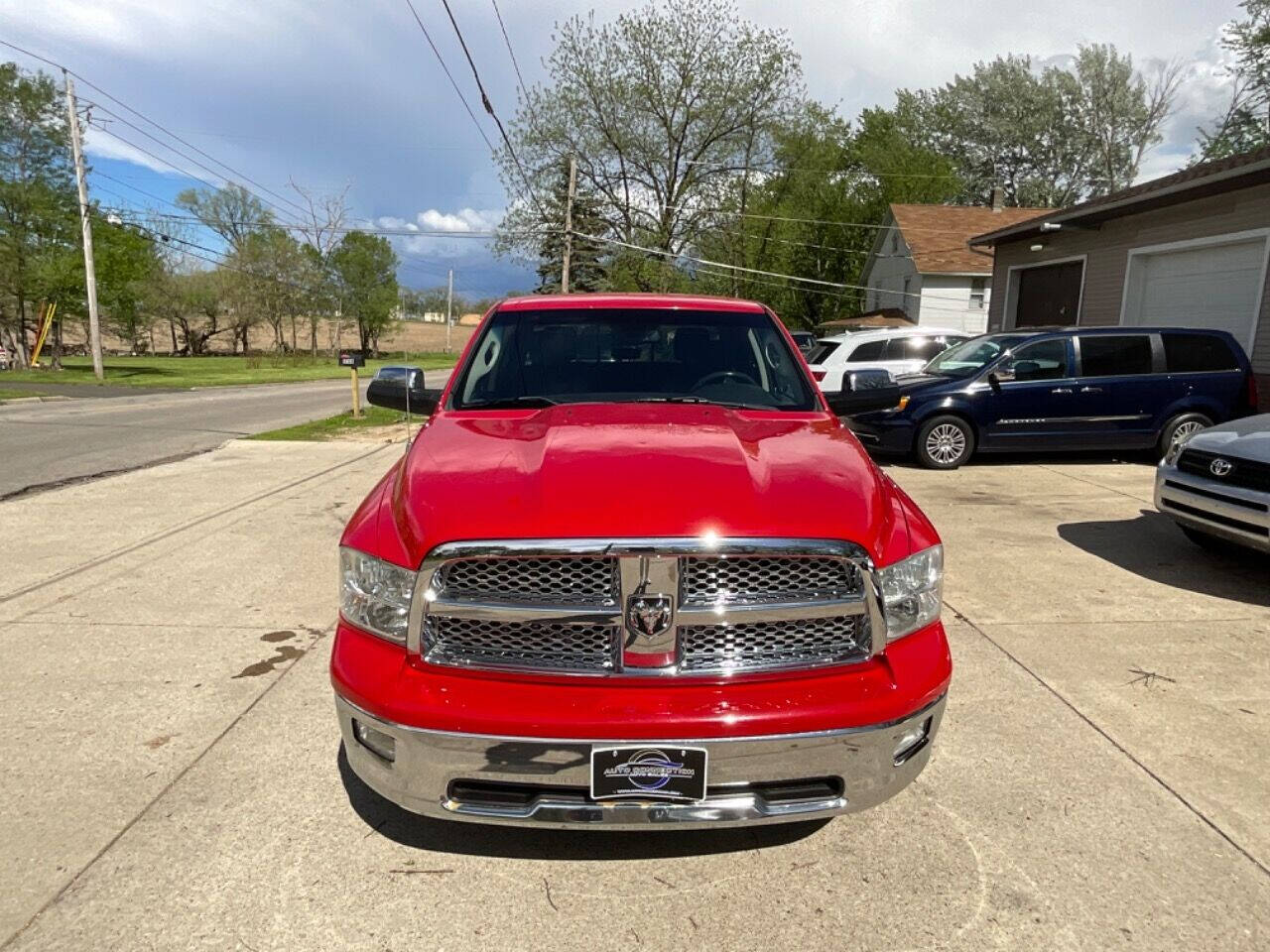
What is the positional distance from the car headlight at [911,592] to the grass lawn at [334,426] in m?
9.69

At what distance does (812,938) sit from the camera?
209 cm

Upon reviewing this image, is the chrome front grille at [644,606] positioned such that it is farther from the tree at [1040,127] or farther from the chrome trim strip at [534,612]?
the tree at [1040,127]


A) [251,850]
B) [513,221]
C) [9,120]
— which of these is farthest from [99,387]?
[251,850]

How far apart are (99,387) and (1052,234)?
2646cm

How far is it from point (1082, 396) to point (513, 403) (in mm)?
8116

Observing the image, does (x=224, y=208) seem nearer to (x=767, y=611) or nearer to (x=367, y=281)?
(x=367, y=281)

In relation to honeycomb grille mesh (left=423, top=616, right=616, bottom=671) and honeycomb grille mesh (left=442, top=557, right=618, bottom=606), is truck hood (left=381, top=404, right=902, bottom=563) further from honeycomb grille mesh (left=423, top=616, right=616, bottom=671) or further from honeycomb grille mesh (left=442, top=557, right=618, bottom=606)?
honeycomb grille mesh (left=423, top=616, right=616, bottom=671)

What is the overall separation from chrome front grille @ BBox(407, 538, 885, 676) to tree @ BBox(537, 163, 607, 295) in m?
31.8

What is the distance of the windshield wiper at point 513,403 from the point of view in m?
3.25

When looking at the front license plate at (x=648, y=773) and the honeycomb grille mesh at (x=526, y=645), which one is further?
the honeycomb grille mesh at (x=526, y=645)

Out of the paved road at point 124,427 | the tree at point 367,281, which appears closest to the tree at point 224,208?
the tree at point 367,281

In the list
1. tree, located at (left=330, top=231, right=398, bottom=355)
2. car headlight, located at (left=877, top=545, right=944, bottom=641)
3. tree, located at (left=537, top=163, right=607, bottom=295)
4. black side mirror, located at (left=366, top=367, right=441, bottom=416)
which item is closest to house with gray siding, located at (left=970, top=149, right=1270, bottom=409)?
car headlight, located at (left=877, top=545, right=944, bottom=641)

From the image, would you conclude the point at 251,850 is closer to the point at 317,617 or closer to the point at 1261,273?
the point at 317,617

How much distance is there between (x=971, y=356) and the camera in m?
10.0
